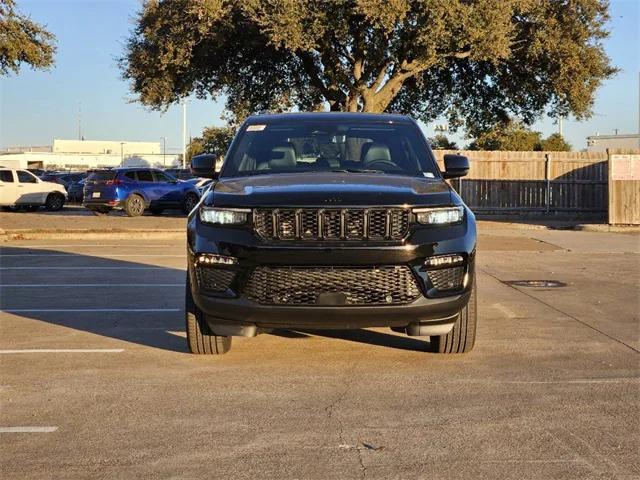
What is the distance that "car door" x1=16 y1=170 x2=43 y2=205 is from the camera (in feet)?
101

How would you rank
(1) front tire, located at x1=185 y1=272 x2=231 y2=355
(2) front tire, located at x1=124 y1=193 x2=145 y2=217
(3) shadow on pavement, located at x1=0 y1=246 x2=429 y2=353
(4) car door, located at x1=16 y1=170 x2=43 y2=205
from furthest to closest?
(4) car door, located at x1=16 y1=170 x2=43 y2=205, (2) front tire, located at x1=124 y1=193 x2=145 y2=217, (3) shadow on pavement, located at x1=0 y1=246 x2=429 y2=353, (1) front tire, located at x1=185 y1=272 x2=231 y2=355

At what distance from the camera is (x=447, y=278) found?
5742 millimetres

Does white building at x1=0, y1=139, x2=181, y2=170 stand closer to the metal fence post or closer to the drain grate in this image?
the metal fence post

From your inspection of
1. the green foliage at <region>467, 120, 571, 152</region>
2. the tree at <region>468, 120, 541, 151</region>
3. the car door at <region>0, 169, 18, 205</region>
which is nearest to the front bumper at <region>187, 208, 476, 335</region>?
the tree at <region>468, 120, 541, 151</region>

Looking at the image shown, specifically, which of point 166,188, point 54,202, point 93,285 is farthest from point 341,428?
point 54,202

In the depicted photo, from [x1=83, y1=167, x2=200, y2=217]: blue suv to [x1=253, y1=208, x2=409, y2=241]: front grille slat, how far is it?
69.5ft

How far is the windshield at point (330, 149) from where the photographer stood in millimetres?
6855

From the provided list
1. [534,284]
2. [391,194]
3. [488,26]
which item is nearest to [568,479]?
[391,194]

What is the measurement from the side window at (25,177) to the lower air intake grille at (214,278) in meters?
27.0

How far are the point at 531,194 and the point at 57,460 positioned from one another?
24.5 m

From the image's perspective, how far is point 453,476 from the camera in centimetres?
412

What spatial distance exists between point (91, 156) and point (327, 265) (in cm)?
10821

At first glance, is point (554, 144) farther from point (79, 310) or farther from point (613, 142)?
point (79, 310)

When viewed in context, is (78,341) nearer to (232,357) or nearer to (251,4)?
(232,357)
